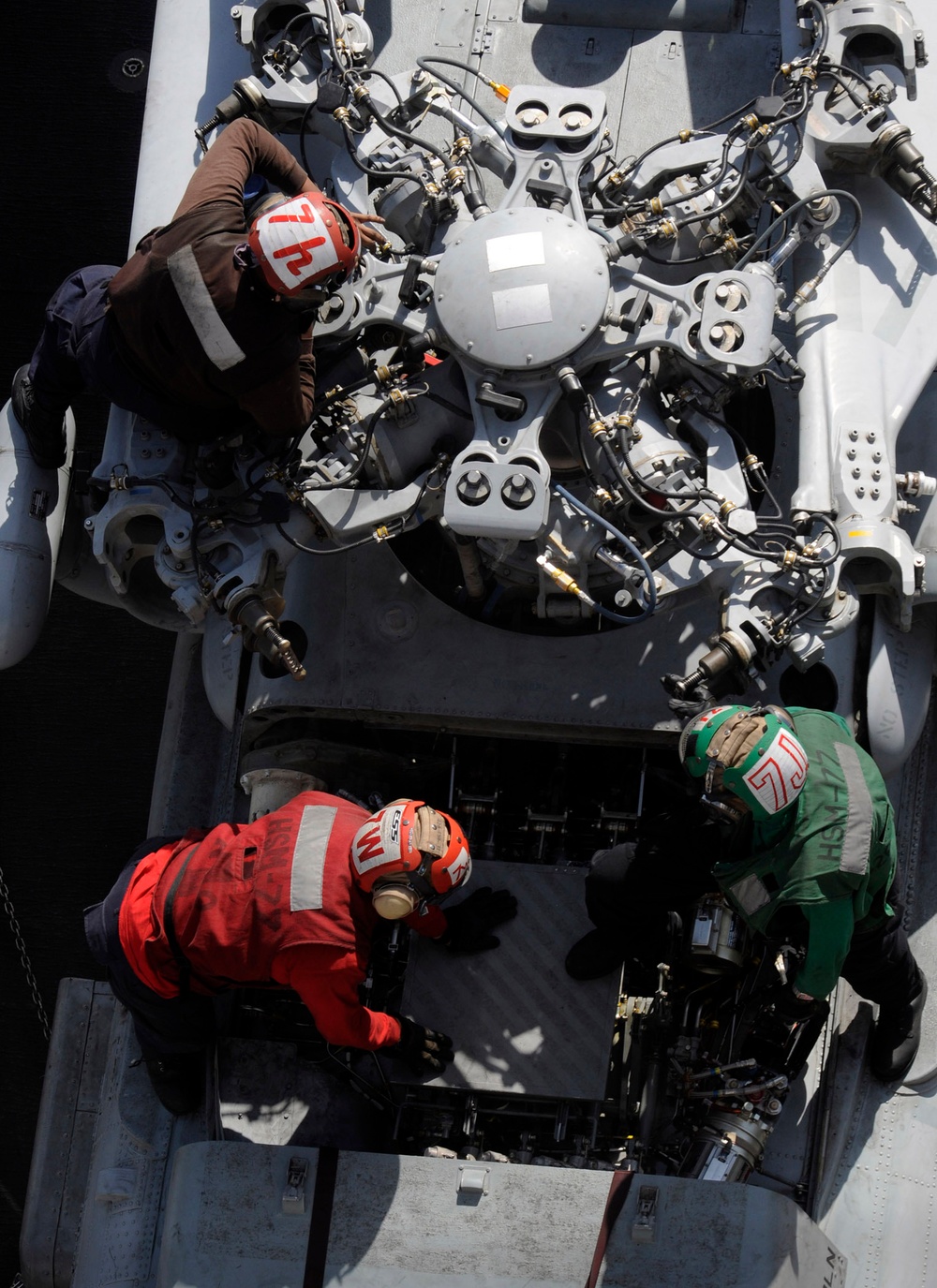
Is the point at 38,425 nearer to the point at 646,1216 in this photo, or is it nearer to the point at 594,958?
the point at 594,958

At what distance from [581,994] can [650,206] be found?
2957 millimetres

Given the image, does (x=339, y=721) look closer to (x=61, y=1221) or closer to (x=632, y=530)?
(x=632, y=530)

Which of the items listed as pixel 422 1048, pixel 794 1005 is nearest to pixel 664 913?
pixel 794 1005

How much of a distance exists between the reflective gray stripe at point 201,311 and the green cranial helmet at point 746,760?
6.72 feet

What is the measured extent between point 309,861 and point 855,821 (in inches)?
74.5

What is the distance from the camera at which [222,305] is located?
6387mm

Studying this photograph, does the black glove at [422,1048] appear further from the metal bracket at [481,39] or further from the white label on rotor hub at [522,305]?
the metal bracket at [481,39]

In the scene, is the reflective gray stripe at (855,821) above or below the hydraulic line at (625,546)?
below

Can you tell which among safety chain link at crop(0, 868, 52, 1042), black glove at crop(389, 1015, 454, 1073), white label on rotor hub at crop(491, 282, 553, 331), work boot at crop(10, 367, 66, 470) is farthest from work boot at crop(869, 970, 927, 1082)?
safety chain link at crop(0, 868, 52, 1042)

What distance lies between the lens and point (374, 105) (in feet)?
23.7

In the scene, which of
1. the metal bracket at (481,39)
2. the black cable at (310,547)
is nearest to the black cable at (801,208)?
the black cable at (310,547)

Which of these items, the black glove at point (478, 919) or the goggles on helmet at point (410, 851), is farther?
the black glove at point (478, 919)

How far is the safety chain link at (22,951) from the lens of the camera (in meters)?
9.15

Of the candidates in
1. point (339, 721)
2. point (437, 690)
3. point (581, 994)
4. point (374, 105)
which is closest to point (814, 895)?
point (581, 994)
